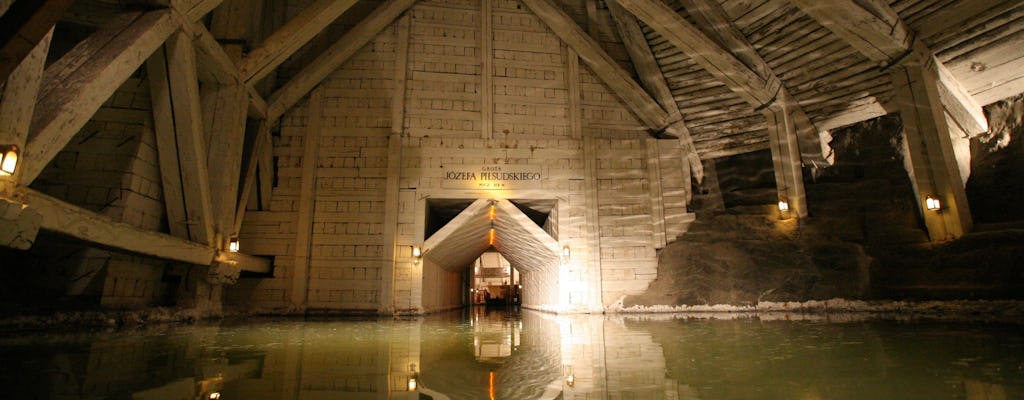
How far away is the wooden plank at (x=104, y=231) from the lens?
501cm

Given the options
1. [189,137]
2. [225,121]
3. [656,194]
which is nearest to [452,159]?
[225,121]

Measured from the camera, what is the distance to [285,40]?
9625mm

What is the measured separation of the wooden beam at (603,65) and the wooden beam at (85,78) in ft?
29.5

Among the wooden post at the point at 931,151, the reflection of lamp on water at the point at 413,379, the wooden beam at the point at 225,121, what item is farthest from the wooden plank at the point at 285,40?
the wooden post at the point at 931,151

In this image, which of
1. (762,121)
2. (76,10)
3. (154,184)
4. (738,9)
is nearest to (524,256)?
(762,121)

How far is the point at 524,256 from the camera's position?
15820mm

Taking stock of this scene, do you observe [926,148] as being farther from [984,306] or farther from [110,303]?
[110,303]

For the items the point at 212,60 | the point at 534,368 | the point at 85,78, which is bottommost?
the point at 534,368

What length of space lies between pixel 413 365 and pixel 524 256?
1263cm

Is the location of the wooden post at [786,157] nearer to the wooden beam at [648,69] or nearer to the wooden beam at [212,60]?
the wooden beam at [648,69]

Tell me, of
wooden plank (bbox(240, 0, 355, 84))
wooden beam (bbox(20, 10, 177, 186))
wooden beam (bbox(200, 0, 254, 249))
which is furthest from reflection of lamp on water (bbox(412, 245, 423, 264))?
wooden beam (bbox(20, 10, 177, 186))

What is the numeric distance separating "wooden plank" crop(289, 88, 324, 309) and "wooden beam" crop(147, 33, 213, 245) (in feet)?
9.09

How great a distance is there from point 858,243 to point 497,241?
32.0 feet

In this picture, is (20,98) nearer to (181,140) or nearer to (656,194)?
(181,140)
